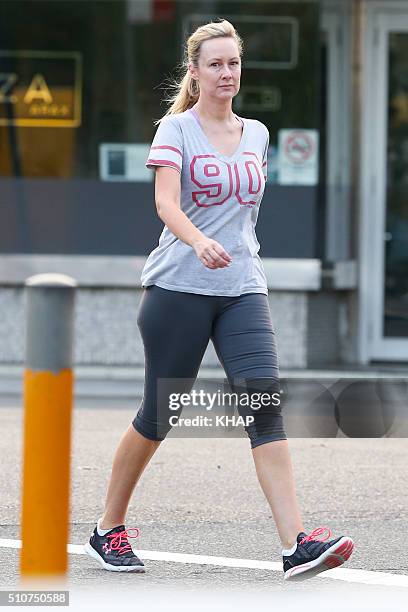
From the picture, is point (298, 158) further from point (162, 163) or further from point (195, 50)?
point (162, 163)

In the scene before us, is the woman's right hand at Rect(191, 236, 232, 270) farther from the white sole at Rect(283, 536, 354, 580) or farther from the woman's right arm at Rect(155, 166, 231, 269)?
the white sole at Rect(283, 536, 354, 580)

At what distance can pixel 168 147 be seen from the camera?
496 centimetres

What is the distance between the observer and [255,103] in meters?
11.3

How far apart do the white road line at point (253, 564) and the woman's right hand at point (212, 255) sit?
1.23 metres

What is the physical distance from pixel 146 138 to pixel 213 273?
663 centimetres

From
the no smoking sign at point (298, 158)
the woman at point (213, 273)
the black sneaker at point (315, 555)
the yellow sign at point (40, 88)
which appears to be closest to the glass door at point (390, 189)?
the no smoking sign at point (298, 158)

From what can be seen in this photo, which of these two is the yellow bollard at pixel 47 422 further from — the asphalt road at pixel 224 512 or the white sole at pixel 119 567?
the white sole at pixel 119 567

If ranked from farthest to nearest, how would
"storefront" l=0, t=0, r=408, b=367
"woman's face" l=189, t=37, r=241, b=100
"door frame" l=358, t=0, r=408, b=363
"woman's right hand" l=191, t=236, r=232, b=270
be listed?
"door frame" l=358, t=0, r=408, b=363 < "storefront" l=0, t=0, r=408, b=367 < "woman's face" l=189, t=37, r=241, b=100 < "woman's right hand" l=191, t=236, r=232, b=270

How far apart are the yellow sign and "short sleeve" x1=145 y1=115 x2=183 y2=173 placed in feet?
21.5

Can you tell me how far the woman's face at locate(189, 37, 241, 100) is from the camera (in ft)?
16.5

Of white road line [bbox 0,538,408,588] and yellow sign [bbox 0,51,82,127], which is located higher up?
yellow sign [bbox 0,51,82,127]

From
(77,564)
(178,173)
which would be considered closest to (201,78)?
(178,173)

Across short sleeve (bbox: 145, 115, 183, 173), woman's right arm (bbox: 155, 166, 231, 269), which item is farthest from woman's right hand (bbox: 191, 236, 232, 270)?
short sleeve (bbox: 145, 115, 183, 173)

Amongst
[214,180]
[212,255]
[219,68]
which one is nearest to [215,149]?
[214,180]
